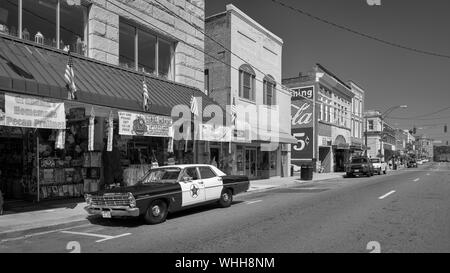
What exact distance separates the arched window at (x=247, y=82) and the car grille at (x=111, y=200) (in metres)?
15.7

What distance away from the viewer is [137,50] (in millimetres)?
17453

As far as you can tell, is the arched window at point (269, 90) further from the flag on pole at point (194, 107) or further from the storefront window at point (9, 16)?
the storefront window at point (9, 16)

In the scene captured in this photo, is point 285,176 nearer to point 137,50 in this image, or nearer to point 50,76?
point 137,50

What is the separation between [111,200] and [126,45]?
362 inches

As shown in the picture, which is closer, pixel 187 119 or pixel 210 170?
pixel 210 170

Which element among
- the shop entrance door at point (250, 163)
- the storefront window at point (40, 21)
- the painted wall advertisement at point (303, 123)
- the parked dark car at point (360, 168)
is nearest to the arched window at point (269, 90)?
the shop entrance door at point (250, 163)

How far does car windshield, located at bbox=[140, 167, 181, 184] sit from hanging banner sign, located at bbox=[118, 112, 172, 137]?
2384 mm

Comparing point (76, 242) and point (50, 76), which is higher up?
point (50, 76)

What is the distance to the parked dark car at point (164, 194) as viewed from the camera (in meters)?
9.53

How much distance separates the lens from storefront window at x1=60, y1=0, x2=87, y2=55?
47.3ft

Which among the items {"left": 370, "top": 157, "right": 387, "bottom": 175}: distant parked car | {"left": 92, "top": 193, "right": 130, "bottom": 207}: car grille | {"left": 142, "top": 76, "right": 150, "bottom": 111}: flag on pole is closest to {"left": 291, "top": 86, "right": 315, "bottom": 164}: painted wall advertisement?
{"left": 370, "top": 157, "right": 387, "bottom": 175}: distant parked car

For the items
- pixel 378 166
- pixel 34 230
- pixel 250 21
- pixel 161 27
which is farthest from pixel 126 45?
pixel 378 166
